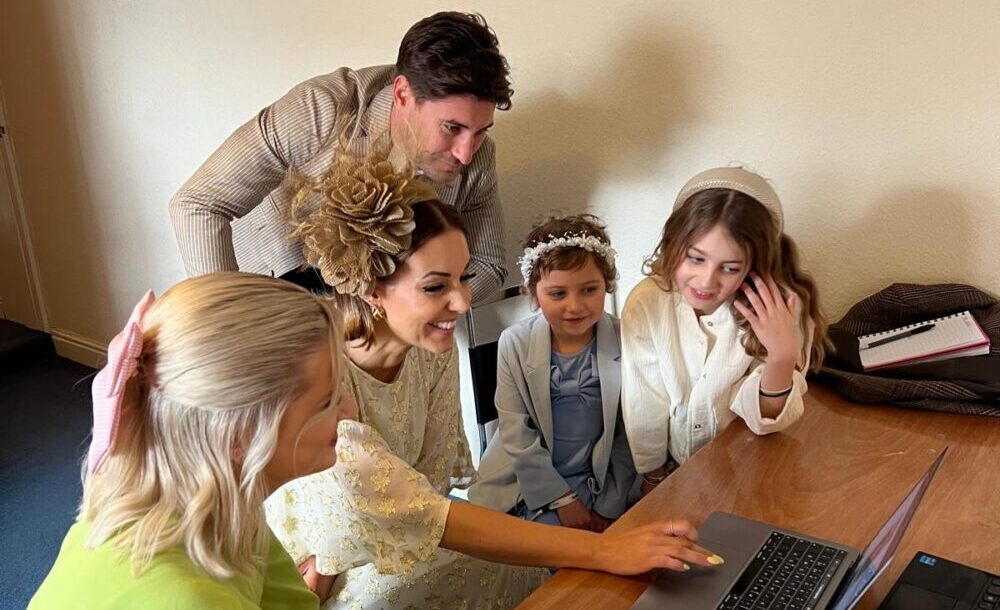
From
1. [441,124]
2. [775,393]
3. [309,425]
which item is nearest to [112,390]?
[309,425]

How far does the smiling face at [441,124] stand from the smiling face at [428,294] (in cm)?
37

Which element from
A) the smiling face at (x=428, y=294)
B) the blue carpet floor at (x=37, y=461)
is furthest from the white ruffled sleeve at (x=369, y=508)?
the blue carpet floor at (x=37, y=461)

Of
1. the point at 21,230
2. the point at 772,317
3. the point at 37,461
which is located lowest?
the point at 37,461

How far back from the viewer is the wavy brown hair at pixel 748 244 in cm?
163

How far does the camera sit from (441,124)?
69.4 inches

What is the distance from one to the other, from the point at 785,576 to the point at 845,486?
0.30 metres

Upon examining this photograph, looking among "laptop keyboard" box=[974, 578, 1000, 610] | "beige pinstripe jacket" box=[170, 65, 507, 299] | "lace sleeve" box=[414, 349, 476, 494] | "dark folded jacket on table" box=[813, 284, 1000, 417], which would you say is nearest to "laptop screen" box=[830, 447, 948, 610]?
"laptop keyboard" box=[974, 578, 1000, 610]

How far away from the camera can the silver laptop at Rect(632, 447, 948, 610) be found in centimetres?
108

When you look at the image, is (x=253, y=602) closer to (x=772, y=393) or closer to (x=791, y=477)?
(x=791, y=477)

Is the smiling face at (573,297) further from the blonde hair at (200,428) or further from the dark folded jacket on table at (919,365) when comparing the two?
the blonde hair at (200,428)

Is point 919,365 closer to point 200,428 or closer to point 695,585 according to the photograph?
point 695,585

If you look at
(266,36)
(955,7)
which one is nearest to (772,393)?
(955,7)

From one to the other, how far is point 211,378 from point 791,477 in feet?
3.15

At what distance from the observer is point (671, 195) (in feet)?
6.75
